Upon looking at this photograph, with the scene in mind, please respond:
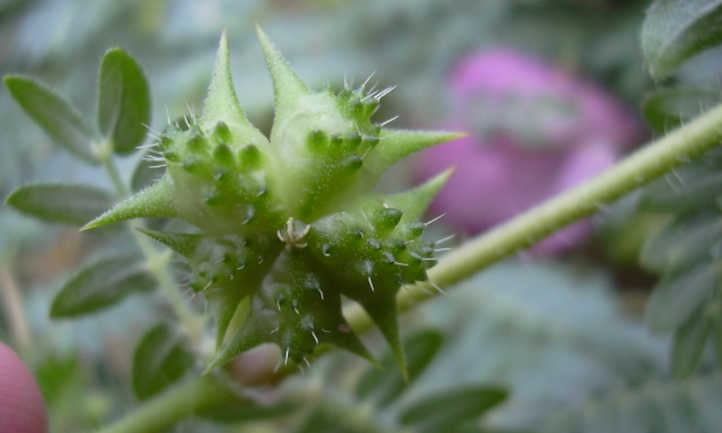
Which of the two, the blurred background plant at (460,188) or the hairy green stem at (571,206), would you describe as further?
the blurred background plant at (460,188)

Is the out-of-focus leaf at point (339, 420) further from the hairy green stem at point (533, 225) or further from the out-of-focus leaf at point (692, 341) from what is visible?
the out-of-focus leaf at point (692, 341)

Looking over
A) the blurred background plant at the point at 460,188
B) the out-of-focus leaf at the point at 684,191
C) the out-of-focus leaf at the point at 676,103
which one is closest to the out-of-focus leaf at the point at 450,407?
the blurred background plant at the point at 460,188

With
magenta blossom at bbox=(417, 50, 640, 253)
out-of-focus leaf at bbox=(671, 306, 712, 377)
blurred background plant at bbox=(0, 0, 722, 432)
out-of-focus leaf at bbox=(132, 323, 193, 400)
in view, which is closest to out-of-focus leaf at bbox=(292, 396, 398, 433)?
blurred background plant at bbox=(0, 0, 722, 432)

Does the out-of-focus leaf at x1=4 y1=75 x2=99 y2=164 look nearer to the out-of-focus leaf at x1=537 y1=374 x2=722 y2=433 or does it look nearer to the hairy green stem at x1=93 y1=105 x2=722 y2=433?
the hairy green stem at x1=93 y1=105 x2=722 y2=433

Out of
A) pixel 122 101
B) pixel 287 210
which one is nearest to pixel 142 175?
pixel 122 101

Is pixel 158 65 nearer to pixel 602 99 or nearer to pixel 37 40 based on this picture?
pixel 37 40

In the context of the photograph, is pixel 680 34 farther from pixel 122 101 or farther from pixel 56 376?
pixel 56 376
